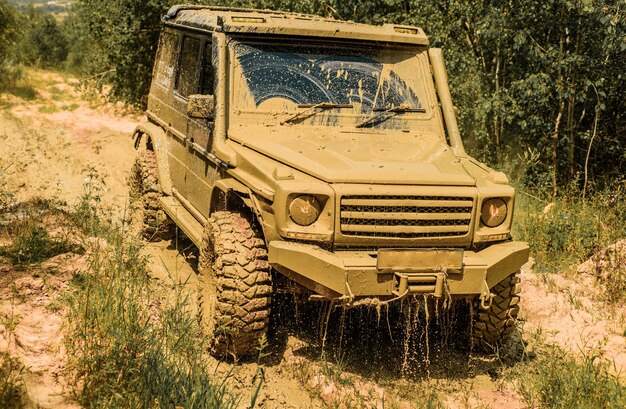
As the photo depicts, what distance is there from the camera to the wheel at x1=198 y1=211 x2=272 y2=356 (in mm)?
4504

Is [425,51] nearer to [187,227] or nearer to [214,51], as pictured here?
[214,51]

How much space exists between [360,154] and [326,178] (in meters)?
0.53

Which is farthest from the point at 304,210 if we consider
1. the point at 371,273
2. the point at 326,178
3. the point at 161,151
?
the point at 161,151

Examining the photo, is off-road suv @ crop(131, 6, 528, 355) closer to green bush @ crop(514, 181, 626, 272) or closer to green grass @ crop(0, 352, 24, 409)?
green grass @ crop(0, 352, 24, 409)

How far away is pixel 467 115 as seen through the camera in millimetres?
10234

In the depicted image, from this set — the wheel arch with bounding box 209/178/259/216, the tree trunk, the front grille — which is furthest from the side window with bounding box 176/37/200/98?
the tree trunk

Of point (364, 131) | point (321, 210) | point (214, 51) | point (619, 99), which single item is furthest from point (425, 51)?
point (619, 99)

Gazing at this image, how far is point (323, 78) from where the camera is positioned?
17.8 ft

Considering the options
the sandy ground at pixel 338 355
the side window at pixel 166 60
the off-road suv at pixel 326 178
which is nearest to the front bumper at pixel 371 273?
the off-road suv at pixel 326 178

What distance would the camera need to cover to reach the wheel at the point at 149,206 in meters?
6.92

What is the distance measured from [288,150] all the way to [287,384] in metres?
1.42

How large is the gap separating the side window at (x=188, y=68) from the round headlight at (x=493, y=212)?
244cm

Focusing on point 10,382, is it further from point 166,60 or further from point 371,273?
point 166,60

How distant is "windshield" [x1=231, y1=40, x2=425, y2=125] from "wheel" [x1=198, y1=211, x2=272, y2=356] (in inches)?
40.0
